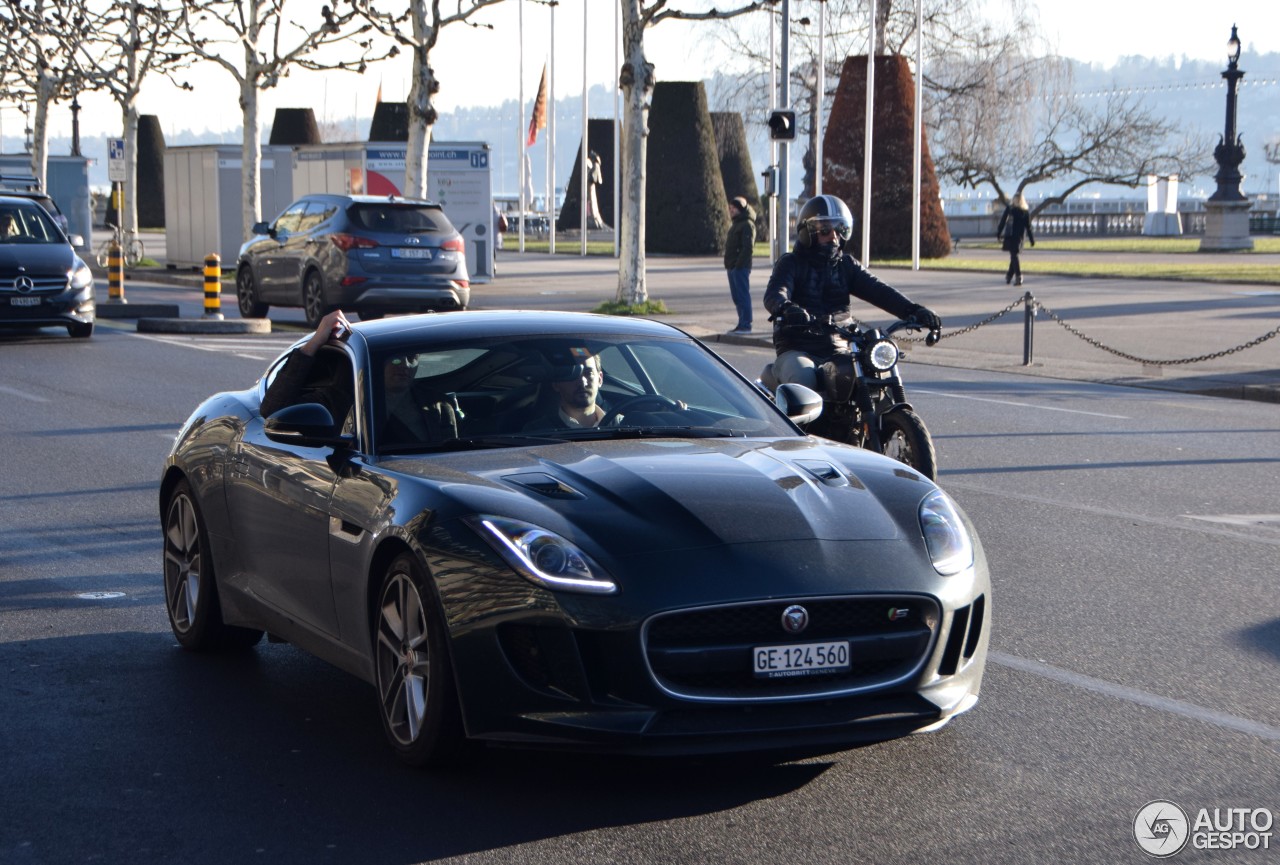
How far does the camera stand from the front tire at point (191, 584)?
7.00m

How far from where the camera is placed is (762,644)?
4941 millimetres

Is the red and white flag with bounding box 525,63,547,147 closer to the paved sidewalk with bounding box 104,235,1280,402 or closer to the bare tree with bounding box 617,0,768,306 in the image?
the paved sidewalk with bounding box 104,235,1280,402

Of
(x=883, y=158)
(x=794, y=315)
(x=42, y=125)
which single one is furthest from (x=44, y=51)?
(x=794, y=315)

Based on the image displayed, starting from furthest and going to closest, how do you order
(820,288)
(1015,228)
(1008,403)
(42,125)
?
(42,125) → (1015,228) → (1008,403) → (820,288)

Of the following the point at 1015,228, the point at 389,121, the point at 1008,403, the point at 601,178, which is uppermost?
the point at 389,121

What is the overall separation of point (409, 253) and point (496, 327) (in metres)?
19.2

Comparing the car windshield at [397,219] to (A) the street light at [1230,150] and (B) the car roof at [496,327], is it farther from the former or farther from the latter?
(A) the street light at [1230,150]

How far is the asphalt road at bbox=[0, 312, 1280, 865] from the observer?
4820mm

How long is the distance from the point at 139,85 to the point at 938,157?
25.4 meters

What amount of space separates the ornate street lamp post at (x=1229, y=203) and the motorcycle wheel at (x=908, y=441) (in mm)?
45111

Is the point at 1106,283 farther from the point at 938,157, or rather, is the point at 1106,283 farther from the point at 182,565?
the point at 182,565

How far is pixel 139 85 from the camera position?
1905 inches

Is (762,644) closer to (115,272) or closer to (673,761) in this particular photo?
(673,761)

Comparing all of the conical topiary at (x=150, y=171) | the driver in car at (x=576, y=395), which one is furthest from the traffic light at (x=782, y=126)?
the conical topiary at (x=150, y=171)
